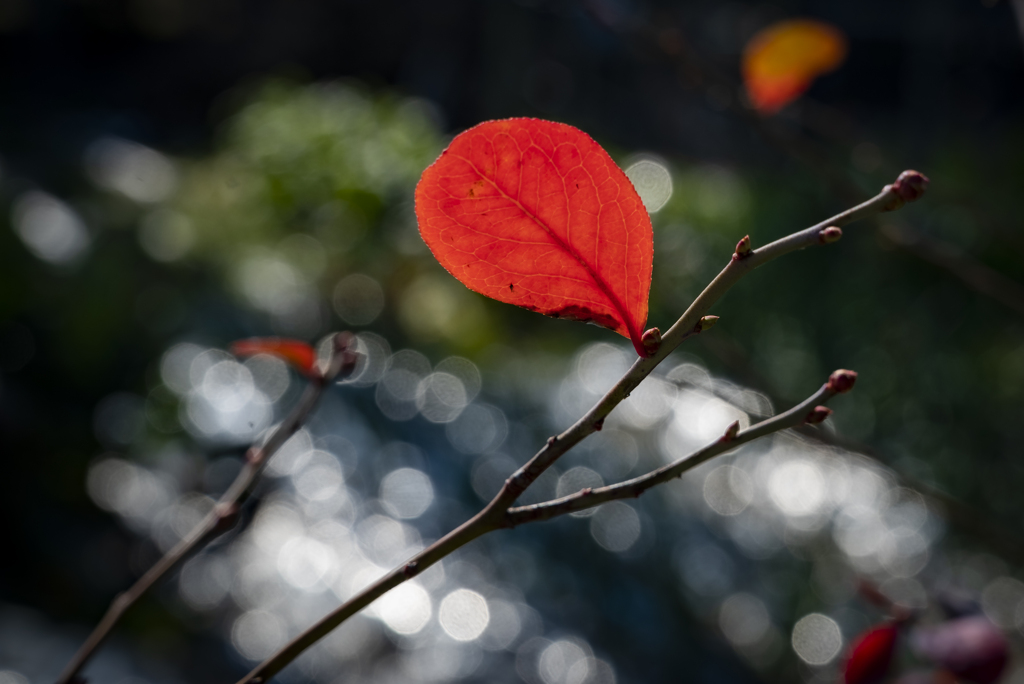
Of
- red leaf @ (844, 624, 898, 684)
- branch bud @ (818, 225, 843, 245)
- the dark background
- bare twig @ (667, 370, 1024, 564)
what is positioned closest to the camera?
branch bud @ (818, 225, 843, 245)

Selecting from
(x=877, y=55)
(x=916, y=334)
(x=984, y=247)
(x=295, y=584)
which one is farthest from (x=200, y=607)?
(x=877, y=55)

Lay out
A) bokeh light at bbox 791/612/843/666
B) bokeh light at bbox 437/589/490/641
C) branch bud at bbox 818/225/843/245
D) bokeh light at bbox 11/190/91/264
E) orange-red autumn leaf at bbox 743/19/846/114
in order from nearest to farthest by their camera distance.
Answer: branch bud at bbox 818/225/843/245 < orange-red autumn leaf at bbox 743/19/846/114 < bokeh light at bbox 437/589/490/641 < bokeh light at bbox 791/612/843/666 < bokeh light at bbox 11/190/91/264

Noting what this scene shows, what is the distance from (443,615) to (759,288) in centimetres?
292

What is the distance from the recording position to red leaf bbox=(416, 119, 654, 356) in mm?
348

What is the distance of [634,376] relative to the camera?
12.9 inches

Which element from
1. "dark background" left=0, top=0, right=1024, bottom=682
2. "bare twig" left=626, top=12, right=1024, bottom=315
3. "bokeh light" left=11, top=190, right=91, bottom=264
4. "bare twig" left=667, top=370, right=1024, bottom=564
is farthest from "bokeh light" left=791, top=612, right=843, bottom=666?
"bokeh light" left=11, top=190, right=91, bottom=264

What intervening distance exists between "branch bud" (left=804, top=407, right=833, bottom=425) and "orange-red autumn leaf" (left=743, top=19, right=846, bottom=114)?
864mm

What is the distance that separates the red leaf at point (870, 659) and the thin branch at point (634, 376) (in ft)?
1.13

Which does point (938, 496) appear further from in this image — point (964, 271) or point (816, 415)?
point (816, 415)

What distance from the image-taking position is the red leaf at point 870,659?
534mm

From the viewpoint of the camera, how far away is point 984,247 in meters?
4.05

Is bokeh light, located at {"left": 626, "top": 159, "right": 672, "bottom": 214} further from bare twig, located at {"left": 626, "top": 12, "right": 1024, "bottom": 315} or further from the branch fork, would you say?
the branch fork

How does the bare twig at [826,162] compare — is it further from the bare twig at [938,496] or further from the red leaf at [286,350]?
the red leaf at [286,350]

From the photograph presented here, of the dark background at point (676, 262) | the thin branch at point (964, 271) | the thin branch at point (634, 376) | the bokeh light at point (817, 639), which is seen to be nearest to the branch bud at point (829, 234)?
the thin branch at point (634, 376)
